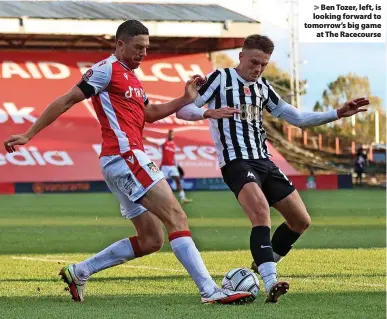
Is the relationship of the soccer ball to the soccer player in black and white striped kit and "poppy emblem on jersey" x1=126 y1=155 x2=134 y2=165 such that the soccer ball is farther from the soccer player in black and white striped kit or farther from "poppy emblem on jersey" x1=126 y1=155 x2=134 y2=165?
"poppy emblem on jersey" x1=126 y1=155 x2=134 y2=165

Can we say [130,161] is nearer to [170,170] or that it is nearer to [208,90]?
[208,90]

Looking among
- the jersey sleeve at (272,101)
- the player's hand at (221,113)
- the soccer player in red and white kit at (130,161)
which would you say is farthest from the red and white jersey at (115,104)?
the jersey sleeve at (272,101)

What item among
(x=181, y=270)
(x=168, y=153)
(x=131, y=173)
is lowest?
(x=168, y=153)

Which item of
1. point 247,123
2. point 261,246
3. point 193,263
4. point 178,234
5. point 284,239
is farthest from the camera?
point 284,239

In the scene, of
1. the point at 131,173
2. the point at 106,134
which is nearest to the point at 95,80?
the point at 106,134

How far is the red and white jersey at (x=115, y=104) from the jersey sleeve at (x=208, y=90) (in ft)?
2.63

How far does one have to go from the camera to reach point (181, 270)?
11.6m

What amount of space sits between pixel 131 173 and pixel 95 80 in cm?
79

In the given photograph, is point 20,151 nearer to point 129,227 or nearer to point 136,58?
point 129,227

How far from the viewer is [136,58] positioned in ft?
28.6

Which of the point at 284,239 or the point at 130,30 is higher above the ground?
the point at 130,30

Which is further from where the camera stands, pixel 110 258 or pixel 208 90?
pixel 208 90

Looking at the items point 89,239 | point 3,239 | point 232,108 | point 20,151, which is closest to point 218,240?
point 89,239

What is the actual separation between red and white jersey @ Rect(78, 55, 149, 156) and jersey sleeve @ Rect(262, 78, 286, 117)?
4.78 feet
